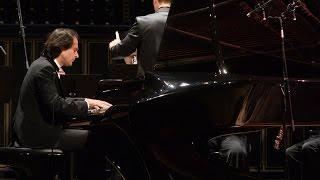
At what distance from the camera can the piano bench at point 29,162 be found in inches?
133

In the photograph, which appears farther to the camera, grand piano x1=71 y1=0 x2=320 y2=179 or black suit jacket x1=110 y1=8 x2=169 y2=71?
black suit jacket x1=110 y1=8 x2=169 y2=71

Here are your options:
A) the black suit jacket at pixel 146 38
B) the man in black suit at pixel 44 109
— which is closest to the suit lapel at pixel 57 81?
the man in black suit at pixel 44 109

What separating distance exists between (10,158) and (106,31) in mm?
3920

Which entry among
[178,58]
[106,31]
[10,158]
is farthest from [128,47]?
[106,31]

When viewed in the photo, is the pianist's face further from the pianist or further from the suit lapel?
the pianist

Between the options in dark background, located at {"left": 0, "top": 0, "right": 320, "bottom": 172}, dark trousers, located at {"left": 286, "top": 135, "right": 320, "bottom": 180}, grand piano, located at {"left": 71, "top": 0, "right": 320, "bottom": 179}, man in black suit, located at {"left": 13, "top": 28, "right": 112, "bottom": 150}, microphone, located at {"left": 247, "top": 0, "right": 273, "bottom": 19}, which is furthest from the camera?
dark background, located at {"left": 0, "top": 0, "right": 320, "bottom": 172}

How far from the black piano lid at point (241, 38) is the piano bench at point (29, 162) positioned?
36.4 inches

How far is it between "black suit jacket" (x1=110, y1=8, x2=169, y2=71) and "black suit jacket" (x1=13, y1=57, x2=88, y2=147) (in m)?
0.78


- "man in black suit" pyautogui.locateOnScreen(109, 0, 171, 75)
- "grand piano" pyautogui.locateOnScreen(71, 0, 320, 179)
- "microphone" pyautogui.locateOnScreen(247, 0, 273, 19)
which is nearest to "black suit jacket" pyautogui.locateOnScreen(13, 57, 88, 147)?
"grand piano" pyautogui.locateOnScreen(71, 0, 320, 179)

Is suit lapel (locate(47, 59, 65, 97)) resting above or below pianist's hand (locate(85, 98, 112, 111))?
above

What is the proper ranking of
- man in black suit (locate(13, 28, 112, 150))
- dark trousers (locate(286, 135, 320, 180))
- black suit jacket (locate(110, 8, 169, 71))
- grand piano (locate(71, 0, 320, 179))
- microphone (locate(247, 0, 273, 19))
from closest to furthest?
grand piano (locate(71, 0, 320, 179)), microphone (locate(247, 0, 273, 19)), man in black suit (locate(13, 28, 112, 150)), black suit jacket (locate(110, 8, 169, 71)), dark trousers (locate(286, 135, 320, 180))

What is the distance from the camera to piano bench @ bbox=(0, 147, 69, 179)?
3.38m

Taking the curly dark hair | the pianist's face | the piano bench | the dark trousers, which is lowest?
the dark trousers

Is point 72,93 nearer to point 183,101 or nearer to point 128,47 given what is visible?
point 128,47
